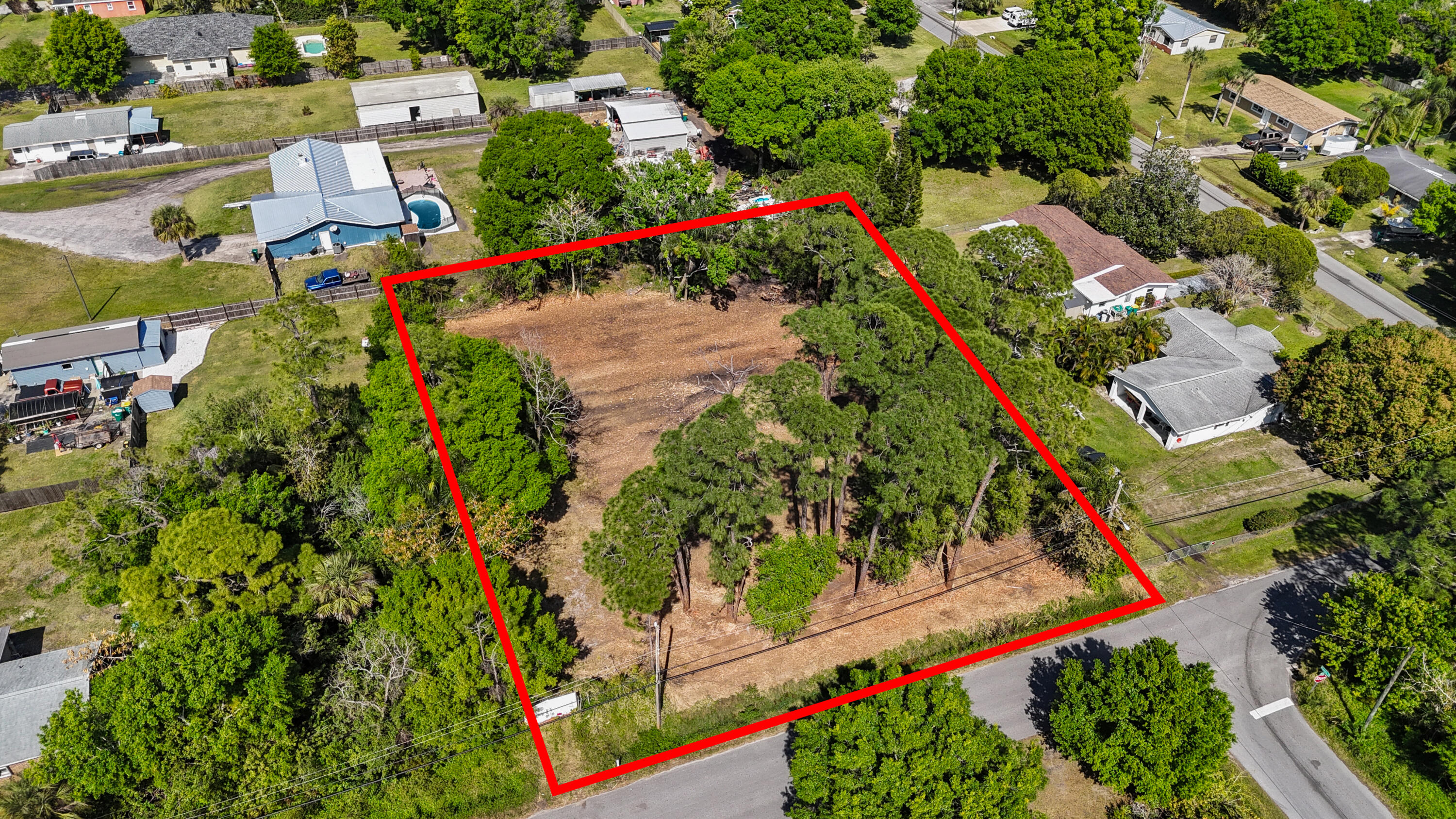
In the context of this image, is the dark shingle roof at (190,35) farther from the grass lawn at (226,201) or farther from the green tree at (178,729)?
the green tree at (178,729)

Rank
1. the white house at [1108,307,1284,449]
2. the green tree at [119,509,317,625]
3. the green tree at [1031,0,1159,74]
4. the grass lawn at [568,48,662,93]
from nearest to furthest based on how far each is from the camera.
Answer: the green tree at [119,509,317,625] < the white house at [1108,307,1284,449] < the green tree at [1031,0,1159,74] < the grass lawn at [568,48,662,93]

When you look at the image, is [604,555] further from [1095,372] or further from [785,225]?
[1095,372]

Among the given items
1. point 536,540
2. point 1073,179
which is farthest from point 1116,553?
point 1073,179

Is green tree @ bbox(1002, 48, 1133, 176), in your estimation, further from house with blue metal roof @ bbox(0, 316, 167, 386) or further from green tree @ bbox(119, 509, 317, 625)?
house with blue metal roof @ bbox(0, 316, 167, 386)

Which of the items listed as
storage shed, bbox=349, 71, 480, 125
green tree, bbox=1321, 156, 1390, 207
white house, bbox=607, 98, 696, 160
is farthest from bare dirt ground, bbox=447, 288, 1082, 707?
green tree, bbox=1321, 156, 1390, 207

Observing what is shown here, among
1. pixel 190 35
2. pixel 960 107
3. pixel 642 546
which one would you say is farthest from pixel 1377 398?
pixel 190 35

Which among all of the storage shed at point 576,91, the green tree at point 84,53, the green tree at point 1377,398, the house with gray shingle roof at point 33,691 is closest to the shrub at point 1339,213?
the green tree at point 1377,398

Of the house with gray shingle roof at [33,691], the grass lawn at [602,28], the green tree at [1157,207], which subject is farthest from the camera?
the grass lawn at [602,28]
